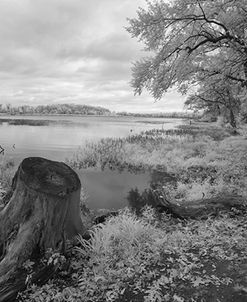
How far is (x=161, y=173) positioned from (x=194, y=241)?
8.56 m

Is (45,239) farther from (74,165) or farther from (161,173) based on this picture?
(74,165)

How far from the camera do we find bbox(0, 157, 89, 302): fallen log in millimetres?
4305

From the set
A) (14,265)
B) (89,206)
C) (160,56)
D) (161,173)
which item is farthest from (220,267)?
(160,56)

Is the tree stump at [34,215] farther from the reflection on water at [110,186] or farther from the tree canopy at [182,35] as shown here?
the tree canopy at [182,35]

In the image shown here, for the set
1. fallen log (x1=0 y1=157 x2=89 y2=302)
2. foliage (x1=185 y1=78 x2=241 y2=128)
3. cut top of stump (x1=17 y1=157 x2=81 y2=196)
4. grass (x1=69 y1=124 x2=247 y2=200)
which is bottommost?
grass (x1=69 y1=124 x2=247 y2=200)

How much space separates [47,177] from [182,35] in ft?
41.5

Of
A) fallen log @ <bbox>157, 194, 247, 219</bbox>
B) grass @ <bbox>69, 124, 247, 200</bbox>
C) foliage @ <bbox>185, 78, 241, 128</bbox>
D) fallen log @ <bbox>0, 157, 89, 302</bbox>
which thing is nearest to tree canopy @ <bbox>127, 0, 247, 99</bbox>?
grass @ <bbox>69, 124, 247, 200</bbox>

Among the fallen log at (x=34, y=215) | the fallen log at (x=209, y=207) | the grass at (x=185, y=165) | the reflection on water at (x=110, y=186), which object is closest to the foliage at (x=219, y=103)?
the grass at (x=185, y=165)

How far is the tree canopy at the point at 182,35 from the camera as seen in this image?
42.2 ft

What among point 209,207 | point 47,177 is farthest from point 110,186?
point 47,177

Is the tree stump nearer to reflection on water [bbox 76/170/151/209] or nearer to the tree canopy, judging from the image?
reflection on water [bbox 76/170/151/209]

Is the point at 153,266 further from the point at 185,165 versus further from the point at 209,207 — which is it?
the point at 185,165

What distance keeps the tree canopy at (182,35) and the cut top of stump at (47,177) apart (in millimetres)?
10602

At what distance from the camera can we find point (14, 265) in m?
4.09
